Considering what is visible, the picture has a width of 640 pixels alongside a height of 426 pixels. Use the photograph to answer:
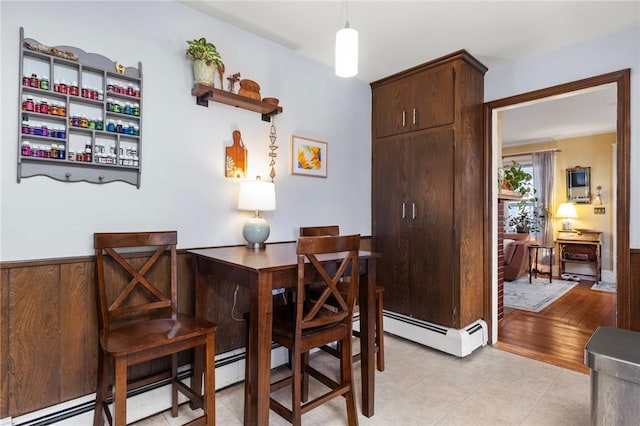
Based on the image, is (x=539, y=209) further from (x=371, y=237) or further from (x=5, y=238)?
(x=5, y=238)

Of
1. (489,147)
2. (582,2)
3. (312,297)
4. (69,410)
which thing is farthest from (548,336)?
(69,410)

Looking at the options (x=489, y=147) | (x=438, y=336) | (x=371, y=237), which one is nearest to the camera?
(x=438, y=336)

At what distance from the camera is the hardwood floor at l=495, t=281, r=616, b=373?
2.75 meters

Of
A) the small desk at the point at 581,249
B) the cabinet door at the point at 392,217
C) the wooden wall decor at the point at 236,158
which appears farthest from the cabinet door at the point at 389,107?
the small desk at the point at 581,249

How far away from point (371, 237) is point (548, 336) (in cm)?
187

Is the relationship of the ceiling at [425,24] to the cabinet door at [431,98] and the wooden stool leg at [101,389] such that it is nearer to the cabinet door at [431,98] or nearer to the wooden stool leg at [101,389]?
the cabinet door at [431,98]

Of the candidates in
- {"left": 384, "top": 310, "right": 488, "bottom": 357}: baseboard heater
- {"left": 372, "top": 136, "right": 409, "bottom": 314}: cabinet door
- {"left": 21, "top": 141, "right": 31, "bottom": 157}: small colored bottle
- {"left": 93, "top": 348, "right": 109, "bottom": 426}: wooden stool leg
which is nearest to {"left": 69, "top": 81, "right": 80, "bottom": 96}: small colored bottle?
{"left": 21, "top": 141, "right": 31, "bottom": 157}: small colored bottle

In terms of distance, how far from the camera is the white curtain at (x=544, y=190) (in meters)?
6.29

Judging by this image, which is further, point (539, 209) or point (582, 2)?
point (539, 209)

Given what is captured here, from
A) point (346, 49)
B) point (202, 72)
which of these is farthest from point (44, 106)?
point (346, 49)

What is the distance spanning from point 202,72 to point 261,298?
1482 mm

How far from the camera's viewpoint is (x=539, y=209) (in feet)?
21.2

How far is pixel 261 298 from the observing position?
4.93 ft

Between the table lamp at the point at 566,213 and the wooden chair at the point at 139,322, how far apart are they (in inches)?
256
